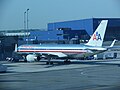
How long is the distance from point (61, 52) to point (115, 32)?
4926 centimetres

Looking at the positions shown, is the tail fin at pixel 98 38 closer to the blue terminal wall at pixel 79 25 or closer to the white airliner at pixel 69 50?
the white airliner at pixel 69 50

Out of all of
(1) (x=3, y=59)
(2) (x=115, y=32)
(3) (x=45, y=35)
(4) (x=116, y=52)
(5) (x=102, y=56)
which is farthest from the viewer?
(3) (x=45, y=35)

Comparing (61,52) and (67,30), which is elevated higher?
(67,30)

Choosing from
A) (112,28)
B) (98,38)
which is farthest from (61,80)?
(112,28)

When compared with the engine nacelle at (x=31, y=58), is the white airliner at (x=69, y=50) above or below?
above

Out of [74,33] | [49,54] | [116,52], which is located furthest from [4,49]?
[74,33]

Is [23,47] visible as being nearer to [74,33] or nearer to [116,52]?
[116,52]

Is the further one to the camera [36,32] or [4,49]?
[36,32]

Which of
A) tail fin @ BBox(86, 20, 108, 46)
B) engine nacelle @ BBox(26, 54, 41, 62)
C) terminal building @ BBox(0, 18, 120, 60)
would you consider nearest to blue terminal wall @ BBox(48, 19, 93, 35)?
terminal building @ BBox(0, 18, 120, 60)

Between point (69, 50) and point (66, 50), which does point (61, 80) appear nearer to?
point (69, 50)

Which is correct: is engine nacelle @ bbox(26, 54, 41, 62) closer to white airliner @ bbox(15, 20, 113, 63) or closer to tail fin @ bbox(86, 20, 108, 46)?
white airliner @ bbox(15, 20, 113, 63)

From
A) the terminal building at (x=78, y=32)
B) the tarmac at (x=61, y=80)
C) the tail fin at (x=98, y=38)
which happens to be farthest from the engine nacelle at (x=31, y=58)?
the terminal building at (x=78, y=32)

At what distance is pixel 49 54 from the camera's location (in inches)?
1742

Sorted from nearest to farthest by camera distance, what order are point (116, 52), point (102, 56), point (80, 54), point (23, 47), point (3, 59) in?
point (80, 54), point (23, 47), point (3, 59), point (102, 56), point (116, 52)
